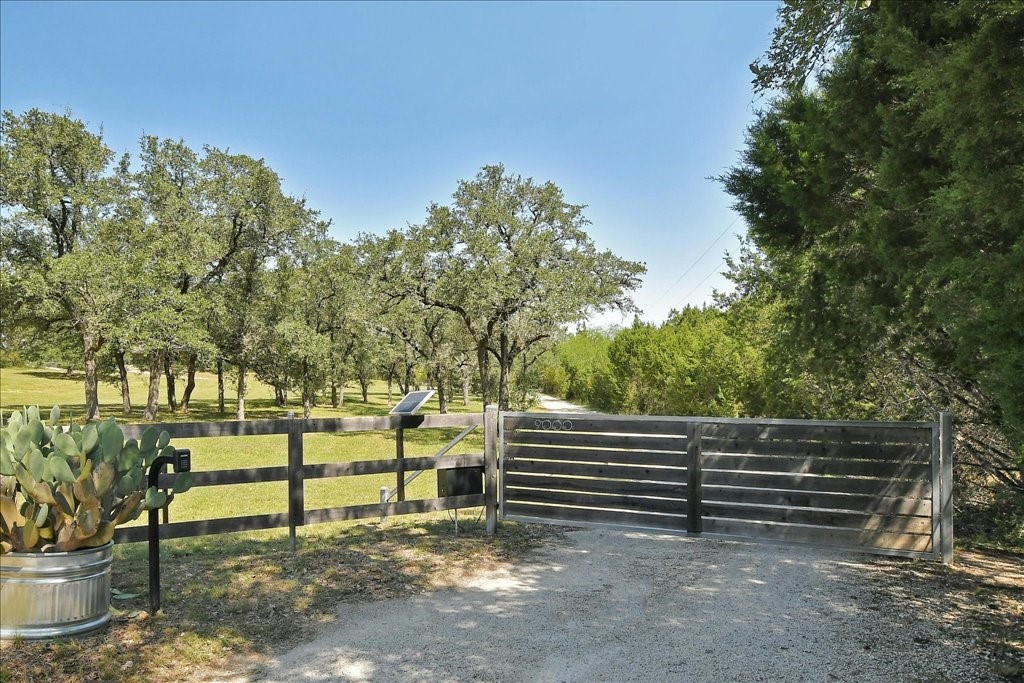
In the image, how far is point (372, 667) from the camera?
3.53m

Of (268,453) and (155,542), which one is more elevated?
(155,542)

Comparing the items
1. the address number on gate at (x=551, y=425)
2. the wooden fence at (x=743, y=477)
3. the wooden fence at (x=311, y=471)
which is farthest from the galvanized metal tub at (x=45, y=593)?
the address number on gate at (x=551, y=425)

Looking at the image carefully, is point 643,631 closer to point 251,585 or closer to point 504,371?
point 251,585

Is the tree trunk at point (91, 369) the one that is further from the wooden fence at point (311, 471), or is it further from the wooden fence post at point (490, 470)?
the wooden fence post at point (490, 470)

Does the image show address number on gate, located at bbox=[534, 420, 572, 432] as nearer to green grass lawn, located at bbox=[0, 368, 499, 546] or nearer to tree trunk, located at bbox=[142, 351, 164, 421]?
green grass lawn, located at bbox=[0, 368, 499, 546]

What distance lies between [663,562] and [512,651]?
2.39 metres

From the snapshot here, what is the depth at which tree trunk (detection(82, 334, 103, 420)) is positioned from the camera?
73.4 ft

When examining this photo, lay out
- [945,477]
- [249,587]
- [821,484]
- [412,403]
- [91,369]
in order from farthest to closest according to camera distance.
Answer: [91,369] → [412,403] → [821,484] → [945,477] → [249,587]

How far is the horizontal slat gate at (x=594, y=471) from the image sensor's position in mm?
5996

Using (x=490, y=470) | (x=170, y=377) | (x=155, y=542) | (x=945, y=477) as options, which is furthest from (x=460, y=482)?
(x=170, y=377)

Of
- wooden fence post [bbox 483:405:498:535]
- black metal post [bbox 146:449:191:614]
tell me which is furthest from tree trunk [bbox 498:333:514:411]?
black metal post [bbox 146:449:191:614]

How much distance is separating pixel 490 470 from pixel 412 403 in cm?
106

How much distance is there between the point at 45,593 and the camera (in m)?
3.24

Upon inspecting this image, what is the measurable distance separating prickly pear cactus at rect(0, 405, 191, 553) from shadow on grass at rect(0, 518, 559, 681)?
28.7 inches
